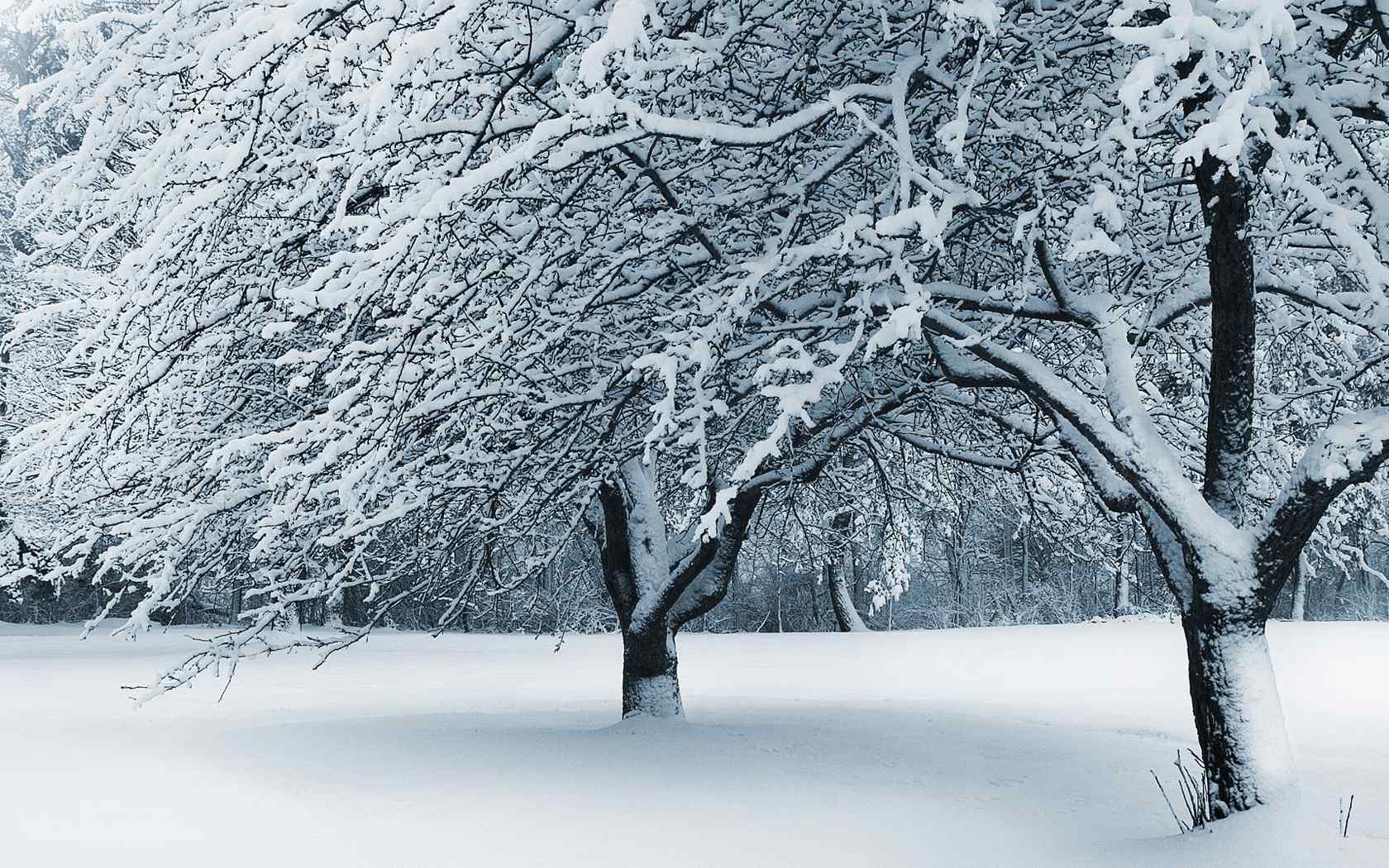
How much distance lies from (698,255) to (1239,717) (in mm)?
3789

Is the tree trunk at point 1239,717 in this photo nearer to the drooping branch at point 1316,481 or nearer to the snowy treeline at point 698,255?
the snowy treeline at point 698,255

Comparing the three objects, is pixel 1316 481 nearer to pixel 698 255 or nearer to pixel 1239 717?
pixel 1239 717

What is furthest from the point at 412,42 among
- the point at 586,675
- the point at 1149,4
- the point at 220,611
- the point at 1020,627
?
the point at 220,611

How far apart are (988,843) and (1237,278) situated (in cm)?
322

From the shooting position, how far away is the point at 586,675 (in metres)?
17.8

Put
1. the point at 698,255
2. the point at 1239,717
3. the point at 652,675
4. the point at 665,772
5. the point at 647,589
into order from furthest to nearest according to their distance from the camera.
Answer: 1. the point at 647,589
2. the point at 652,675
3. the point at 665,772
4. the point at 698,255
5. the point at 1239,717

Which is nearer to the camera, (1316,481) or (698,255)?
(1316,481)

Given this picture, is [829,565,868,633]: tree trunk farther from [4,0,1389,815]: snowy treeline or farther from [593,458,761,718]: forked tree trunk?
[4,0,1389,815]: snowy treeline

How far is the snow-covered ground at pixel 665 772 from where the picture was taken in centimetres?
605

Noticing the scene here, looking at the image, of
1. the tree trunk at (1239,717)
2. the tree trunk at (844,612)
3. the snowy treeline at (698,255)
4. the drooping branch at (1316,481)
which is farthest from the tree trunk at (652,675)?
the tree trunk at (844,612)

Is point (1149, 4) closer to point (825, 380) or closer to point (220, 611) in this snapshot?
point (825, 380)

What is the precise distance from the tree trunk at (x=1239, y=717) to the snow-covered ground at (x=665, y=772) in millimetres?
245

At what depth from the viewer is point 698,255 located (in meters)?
6.89

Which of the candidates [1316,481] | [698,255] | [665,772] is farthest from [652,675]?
[1316,481]
